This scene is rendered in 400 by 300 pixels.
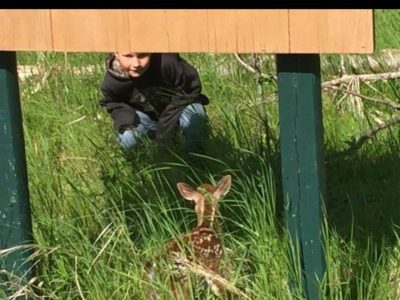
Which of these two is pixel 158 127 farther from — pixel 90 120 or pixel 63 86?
pixel 63 86

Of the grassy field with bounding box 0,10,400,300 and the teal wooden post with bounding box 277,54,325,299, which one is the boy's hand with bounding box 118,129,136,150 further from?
the teal wooden post with bounding box 277,54,325,299

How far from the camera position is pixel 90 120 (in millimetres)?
5883

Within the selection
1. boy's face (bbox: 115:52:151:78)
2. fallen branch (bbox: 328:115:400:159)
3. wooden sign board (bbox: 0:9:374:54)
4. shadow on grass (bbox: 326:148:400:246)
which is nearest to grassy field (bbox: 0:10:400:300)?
shadow on grass (bbox: 326:148:400:246)

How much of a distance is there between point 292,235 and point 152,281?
1.54 feet

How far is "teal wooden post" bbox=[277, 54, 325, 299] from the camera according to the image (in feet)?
11.3

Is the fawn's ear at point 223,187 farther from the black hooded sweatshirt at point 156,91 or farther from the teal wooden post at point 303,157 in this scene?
the black hooded sweatshirt at point 156,91

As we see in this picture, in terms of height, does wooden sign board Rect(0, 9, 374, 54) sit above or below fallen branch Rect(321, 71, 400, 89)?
above

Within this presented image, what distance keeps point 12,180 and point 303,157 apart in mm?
956

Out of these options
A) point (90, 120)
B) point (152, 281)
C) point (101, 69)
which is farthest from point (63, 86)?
point (152, 281)

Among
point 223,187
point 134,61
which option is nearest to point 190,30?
point 223,187

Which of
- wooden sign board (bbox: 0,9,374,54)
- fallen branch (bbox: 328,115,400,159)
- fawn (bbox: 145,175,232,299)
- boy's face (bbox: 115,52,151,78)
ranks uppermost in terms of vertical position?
wooden sign board (bbox: 0,9,374,54)

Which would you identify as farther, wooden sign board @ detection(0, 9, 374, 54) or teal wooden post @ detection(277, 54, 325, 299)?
teal wooden post @ detection(277, 54, 325, 299)

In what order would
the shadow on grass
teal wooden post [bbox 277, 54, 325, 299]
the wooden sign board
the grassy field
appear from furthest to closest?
the shadow on grass, the grassy field, teal wooden post [bbox 277, 54, 325, 299], the wooden sign board

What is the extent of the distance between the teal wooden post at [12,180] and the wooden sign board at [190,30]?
0.42 feet
